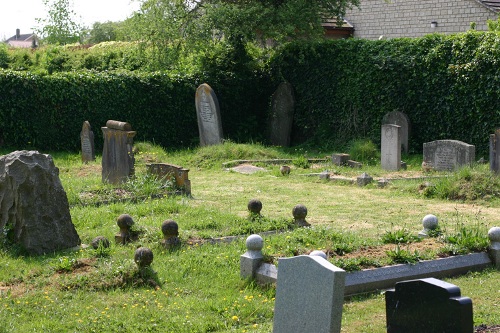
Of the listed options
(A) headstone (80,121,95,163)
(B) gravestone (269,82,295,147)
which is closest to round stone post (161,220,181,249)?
(A) headstone (80,121,95,163)

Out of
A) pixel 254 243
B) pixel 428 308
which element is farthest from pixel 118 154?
pixel 428 308

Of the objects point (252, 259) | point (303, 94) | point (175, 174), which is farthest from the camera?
point (303, 94)

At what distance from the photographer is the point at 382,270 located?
8.16 meters

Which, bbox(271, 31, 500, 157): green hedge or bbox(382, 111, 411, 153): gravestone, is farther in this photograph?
bbox(382, 111, 411, 153): gravestone

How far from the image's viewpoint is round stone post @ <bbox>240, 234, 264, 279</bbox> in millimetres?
8344

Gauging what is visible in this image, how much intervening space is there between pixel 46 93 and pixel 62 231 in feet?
41.3

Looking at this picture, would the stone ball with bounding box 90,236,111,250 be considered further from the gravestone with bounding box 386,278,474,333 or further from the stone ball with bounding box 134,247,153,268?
the gravestone with bounding box 386,278,474,333

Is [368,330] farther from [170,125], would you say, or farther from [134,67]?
[134,67]

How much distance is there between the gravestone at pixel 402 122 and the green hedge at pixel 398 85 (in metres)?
0.40

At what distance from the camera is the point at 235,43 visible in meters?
24.9

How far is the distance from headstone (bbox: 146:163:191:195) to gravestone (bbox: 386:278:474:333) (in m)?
9.01

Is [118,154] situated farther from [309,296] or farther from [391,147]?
[309,296]

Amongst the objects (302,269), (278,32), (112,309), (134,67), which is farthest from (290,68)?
(302,269)

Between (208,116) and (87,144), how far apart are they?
13.4 feet
